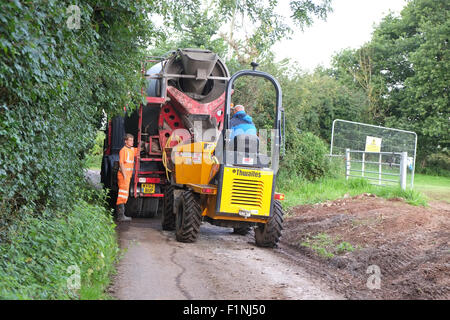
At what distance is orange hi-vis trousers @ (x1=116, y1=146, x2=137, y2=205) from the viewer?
11.9 m

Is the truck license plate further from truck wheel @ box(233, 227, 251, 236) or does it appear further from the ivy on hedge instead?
the ivy on hedge

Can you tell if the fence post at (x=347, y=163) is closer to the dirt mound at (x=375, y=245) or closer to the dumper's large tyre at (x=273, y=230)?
the dirt mound at (x=375, y=245)

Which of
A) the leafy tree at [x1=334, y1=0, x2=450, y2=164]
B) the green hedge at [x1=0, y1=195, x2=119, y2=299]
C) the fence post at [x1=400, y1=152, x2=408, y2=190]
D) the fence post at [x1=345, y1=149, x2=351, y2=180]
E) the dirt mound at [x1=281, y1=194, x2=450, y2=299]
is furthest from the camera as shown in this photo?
the leafy tree at [x1=334, y1=0, x2=450, y2=164]

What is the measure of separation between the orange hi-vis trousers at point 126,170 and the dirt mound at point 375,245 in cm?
328

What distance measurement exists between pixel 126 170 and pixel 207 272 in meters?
4.93

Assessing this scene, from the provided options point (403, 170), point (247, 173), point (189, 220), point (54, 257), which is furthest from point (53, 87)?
point (403, 170)

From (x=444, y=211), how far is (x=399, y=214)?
1976 millimetres

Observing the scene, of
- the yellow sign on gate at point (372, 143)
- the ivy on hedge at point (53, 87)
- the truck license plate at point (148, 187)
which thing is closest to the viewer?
the ivy on hedge at point (53, 87)

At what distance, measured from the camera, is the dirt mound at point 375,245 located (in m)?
7.02

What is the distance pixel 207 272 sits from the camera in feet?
24.3

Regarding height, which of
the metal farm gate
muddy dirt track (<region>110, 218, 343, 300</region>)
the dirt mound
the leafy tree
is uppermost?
the leafy tree

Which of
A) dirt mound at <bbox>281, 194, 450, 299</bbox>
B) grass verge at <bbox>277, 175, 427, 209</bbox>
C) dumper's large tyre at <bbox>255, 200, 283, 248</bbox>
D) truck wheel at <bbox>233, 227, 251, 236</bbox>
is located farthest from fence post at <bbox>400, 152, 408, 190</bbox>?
dumper's large tyre at <bbox>255, 200, 283, 248</bbox>

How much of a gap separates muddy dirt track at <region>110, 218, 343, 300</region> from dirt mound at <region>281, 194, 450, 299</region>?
19.4 inches

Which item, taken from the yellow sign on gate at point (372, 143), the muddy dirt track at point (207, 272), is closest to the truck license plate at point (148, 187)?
the muddy dirt track at point (207, 272)
